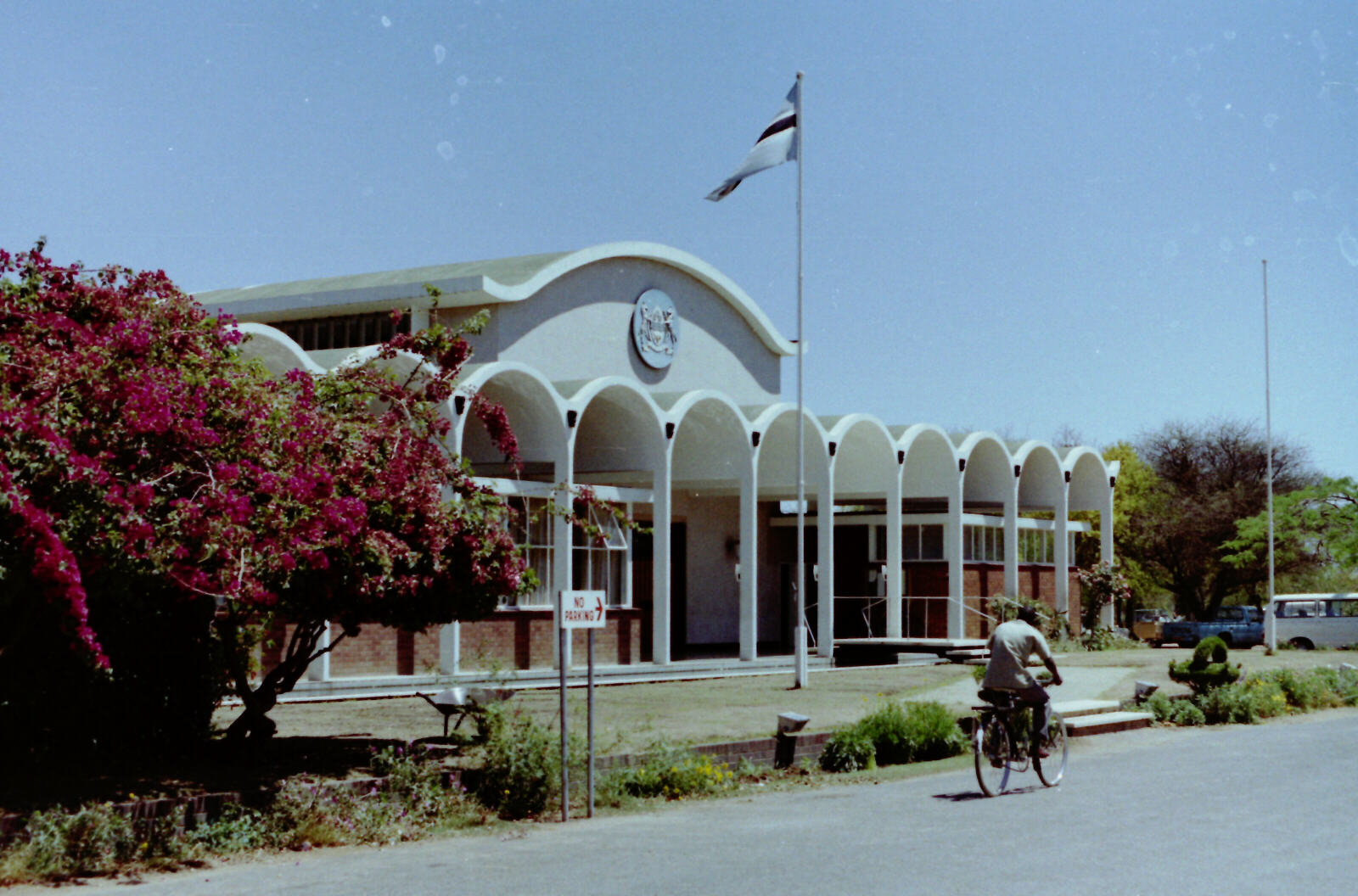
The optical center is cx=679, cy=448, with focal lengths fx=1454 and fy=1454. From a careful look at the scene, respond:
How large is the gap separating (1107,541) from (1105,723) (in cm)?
2450

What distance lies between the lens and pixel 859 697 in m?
21.6

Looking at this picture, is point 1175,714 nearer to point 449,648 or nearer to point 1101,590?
point 449,648

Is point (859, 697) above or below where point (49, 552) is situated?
below

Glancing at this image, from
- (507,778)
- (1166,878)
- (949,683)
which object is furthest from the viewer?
(949,683)

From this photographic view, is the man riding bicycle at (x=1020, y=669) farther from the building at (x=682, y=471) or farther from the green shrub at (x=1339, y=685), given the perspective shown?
the green shrub at (x=1339, y=685)

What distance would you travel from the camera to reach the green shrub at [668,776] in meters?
13.4

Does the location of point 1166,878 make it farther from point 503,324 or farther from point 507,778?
point 503,324

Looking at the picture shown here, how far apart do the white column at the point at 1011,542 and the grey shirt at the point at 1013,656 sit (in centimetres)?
2573

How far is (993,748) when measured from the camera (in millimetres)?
12734

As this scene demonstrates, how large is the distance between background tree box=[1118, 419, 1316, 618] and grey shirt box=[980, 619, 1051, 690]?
44.1m

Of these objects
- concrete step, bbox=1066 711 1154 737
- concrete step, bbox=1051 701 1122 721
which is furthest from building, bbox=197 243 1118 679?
concrete step, bbox=1066 711 1154 737

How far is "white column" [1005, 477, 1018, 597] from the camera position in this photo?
38.3 meters

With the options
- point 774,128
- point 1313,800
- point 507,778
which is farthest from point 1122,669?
point 507,778

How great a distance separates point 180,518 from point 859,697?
1352 centimetres
